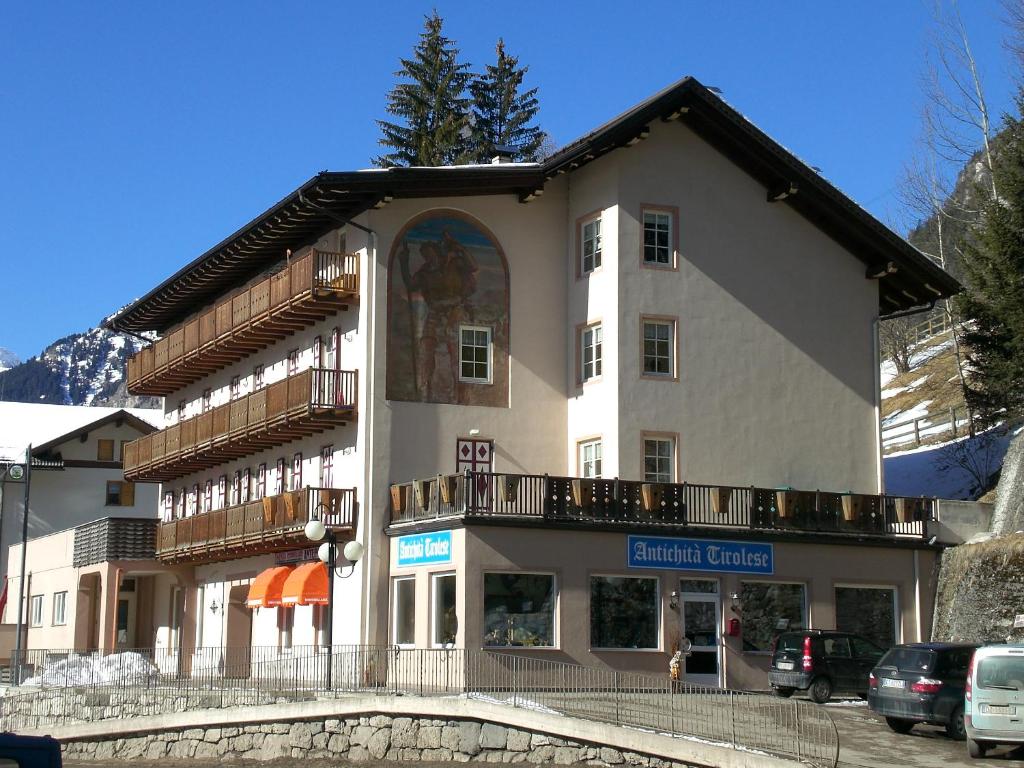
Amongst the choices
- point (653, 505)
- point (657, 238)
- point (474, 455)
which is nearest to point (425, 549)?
point (474, 455)

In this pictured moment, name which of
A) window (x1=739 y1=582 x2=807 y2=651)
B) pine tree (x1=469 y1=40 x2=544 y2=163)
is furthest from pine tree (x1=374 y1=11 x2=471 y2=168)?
window (x1=739 y1=582 x2=807 y2=651)

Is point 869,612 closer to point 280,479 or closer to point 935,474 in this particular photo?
point 935,474

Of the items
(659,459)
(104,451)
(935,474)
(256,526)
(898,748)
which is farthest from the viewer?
(104,451)

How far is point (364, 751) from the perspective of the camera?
27.7 m

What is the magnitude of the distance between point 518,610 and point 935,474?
18.3m

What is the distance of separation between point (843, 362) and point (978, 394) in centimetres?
706

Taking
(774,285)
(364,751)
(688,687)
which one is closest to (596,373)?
(774,285)

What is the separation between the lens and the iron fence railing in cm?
2216

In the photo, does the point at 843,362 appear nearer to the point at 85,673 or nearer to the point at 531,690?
the point at 531,690

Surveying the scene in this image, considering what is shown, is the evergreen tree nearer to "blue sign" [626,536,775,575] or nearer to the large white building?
the large white building

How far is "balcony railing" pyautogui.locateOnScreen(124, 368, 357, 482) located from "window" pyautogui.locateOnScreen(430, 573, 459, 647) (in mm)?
5555

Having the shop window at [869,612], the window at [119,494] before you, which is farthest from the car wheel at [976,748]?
the window at [119,494]

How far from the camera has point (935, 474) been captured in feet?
151

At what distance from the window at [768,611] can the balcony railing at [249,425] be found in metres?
10.3
